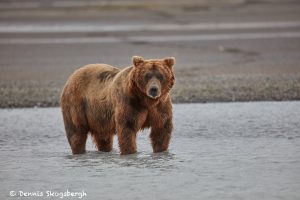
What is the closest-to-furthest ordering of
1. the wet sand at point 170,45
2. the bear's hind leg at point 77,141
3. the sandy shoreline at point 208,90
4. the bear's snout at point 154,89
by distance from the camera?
the bear's snout at point 154,89
the bear's hind leg at point 77,141
the sandy shoreline at point 208,90
the wet sand at point 170,45

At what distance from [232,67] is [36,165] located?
25.0 ft

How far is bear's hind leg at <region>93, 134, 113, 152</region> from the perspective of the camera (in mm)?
7973

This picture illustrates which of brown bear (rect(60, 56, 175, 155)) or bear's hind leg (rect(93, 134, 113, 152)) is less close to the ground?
brown bear (rect(60, 56, 175, 155))

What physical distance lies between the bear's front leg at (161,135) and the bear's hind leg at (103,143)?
22.3 inches

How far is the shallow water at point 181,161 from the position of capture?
648 cm

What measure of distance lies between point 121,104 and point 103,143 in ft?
3.00

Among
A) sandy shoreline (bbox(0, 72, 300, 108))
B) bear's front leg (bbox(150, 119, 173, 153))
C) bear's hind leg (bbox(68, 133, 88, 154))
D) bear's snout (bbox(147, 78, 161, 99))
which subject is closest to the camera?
bear's snout (bbox(147, 78, 161, 99))

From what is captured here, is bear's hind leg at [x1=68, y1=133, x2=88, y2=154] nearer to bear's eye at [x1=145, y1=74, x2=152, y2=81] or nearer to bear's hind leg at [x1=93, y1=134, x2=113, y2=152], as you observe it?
bear's hind leg at [x1=93, y1=134, x2=113, y2=152]

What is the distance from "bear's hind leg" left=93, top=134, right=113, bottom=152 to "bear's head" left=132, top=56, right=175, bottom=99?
3.43ft

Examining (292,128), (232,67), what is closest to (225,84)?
(232,67)

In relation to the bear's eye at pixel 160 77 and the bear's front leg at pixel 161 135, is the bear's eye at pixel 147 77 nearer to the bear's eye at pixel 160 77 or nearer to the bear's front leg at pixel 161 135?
the bear's eye at pixel 160 77

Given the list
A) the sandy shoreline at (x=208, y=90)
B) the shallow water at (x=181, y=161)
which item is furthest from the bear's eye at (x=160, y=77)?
the sandy shoreline at (x=208, y=90)

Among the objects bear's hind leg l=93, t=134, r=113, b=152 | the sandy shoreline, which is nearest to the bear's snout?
bear's hind leg l=93, t=134, r=113, b=152

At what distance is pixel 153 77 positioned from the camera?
6910mm
